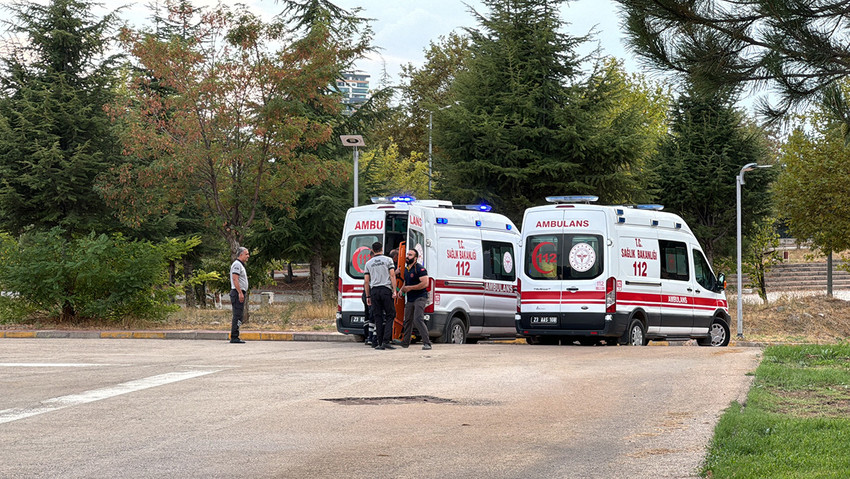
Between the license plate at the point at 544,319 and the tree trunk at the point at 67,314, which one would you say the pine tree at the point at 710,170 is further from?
the tree trunk at the point at 67,314

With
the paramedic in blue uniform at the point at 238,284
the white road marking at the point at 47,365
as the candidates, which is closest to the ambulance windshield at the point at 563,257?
the paramedic in blue uniform at the point at 238,284

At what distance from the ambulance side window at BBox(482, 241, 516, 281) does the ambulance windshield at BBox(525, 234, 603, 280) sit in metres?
1.25

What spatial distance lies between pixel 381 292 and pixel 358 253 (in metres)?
1.94

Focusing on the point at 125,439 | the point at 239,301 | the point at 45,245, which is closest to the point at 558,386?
the point at 125,439

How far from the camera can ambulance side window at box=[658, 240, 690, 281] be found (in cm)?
2020

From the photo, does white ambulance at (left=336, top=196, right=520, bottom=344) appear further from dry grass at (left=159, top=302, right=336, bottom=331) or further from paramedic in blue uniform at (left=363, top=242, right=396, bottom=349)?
dry grass at (left=159, top=302, right=336, bottom=331)

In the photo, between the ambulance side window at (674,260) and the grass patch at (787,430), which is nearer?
the grass patch at (787,430)

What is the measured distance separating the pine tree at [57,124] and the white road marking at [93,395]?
45.9ft

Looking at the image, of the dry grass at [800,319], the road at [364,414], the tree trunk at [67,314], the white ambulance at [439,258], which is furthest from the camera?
the dry grass at [800,319]

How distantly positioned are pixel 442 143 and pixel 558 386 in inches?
871

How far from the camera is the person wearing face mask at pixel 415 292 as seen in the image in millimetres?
17797

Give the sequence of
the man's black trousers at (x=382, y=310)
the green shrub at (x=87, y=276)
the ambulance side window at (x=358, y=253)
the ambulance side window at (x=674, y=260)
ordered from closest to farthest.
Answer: the man's black trousers at (x=382, y=310) → the ambulance side window at (x=358, y=253) → the ambulance side window at (x=674, y=260) → the green shrub at (x=87, y=276)

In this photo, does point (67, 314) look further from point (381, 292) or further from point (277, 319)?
point (381, 292)

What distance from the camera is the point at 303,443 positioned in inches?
323
